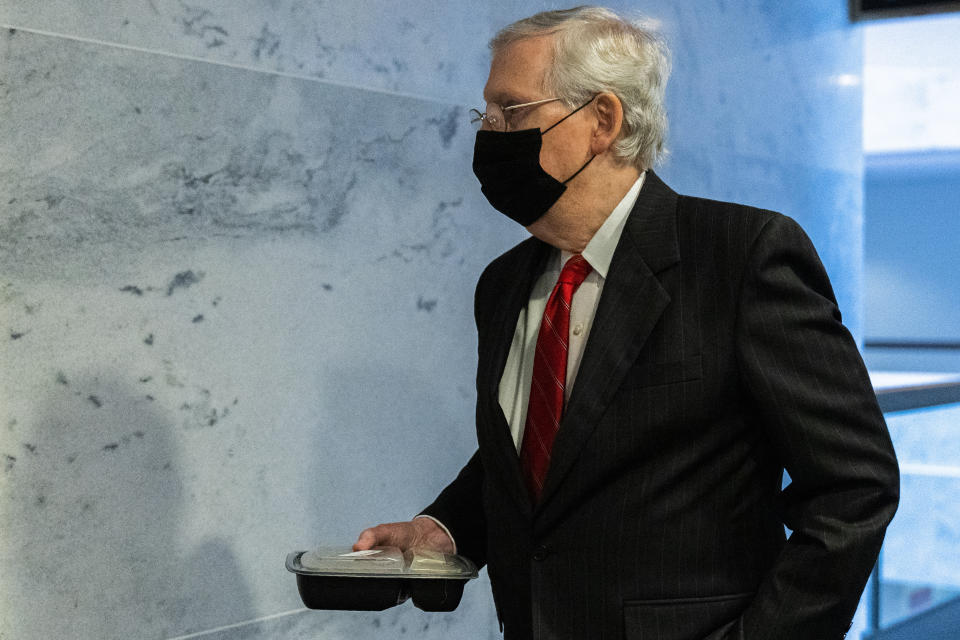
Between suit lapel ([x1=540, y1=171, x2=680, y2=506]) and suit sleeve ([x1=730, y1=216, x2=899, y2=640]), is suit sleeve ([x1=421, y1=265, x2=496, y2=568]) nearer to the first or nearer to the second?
suit lapel ([x1=540, y1=171, x2=680, y2=506])

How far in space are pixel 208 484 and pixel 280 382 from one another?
0.84 ft

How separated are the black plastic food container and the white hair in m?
0.70

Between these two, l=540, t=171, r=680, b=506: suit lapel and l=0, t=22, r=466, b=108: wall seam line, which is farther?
l=0, t=22, r=466, b=108: wall seam line

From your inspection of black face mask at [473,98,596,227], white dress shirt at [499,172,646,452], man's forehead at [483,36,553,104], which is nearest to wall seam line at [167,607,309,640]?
white dress shirt at [499,172,646,452]

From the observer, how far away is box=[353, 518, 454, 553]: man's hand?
5.40ft

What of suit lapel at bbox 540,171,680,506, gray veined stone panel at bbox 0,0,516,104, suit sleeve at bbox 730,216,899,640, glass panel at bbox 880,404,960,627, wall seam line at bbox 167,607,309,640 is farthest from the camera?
glass panel at bbox 880,404,960,627

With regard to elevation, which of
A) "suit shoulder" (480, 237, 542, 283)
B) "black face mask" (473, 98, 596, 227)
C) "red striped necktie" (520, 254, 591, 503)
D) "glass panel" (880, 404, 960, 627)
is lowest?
"glass panel" (880, 404, 960, 627)

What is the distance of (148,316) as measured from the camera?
1.93m

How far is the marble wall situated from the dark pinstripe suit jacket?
0.83 metres

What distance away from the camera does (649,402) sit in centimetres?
137

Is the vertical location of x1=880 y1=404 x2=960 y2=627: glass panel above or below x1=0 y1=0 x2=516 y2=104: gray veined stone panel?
below

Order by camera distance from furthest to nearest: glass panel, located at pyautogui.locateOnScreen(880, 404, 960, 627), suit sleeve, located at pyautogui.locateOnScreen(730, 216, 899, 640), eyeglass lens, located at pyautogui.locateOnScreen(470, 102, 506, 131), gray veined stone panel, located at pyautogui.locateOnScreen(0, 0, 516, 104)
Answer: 1. glass panel, located at pyautogui.locateOnScreen(880, 404, 960, 627)
2. gray veined stone panel, located at pyautogui.locateOnScreen(0, 0, 516, 104)
3. eyeglass lens, located at pyautogui.locateOnScreen(470, 102, 506, 131)
4. suit sleeve, located at pyautogui.locateOnScreen(730, 216, 899, 640)

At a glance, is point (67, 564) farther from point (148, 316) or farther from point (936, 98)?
point (936, 98)

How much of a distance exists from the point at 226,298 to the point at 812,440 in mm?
1224
